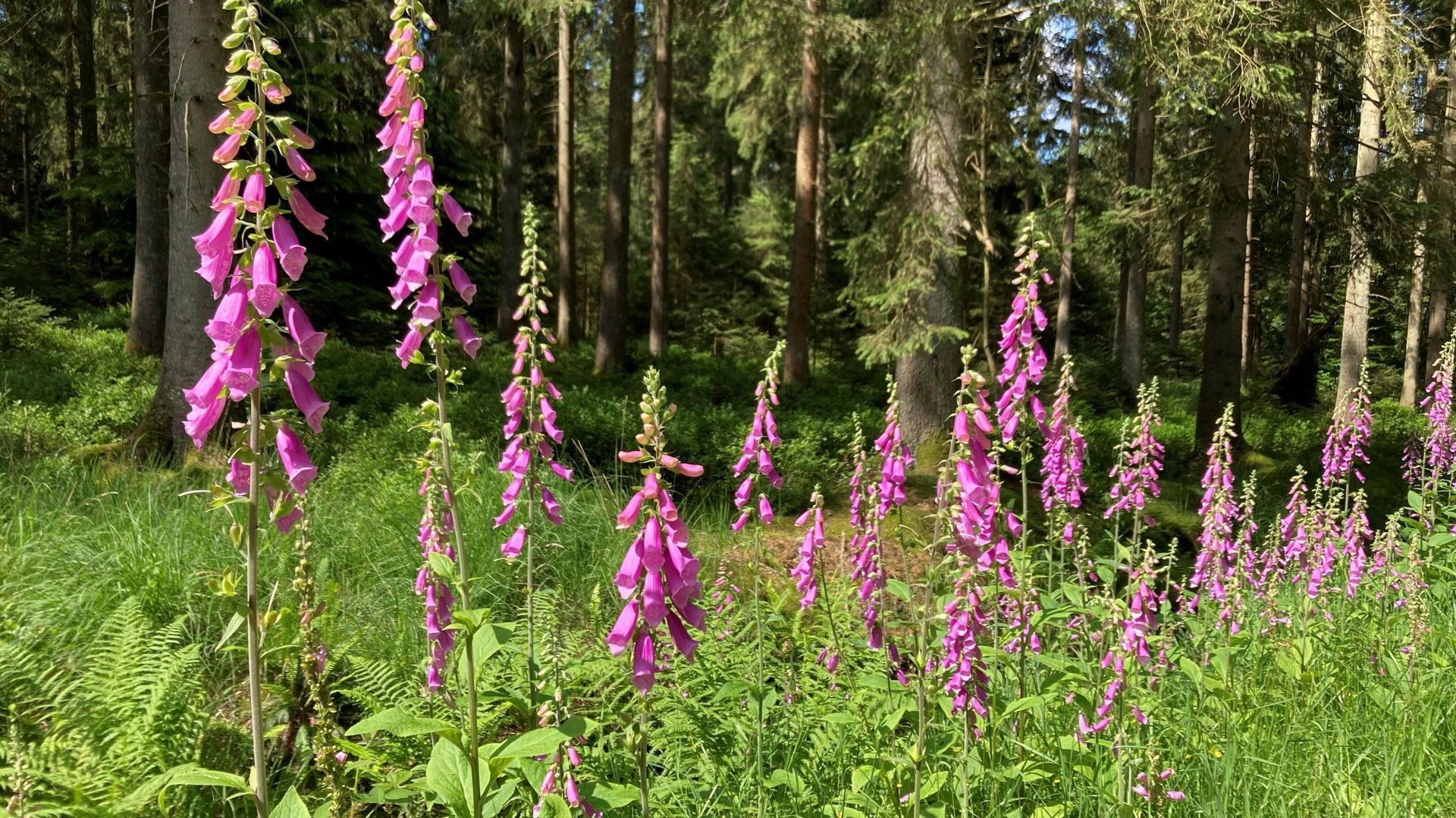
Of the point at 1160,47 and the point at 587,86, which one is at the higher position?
the point at 587,86

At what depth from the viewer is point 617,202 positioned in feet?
48.6

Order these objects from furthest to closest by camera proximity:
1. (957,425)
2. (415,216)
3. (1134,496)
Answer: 1. (1134,496)
2. (957,425)
3. (415,216)

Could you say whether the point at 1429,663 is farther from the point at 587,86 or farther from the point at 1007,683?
the point at 587,86

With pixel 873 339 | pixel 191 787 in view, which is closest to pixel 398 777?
pixel 191 787

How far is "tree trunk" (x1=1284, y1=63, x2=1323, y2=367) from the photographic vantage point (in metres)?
9.67

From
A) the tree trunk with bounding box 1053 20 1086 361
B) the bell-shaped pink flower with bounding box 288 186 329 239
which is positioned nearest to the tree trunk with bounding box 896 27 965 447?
the bell-shaped pink flower with bounding box 288 186 329 239

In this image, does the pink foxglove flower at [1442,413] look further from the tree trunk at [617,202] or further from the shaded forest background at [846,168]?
the tree trunk at [617,202]

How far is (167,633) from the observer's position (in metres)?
3.02

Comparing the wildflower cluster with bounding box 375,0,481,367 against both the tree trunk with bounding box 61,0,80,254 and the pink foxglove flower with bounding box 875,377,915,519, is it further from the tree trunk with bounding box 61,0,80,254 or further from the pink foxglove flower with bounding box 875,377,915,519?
the tree trunk with bounding box 61,0,80,254

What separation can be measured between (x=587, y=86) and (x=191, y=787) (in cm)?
2283

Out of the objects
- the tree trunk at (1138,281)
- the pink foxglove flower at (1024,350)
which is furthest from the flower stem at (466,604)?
the tree trunk at (1138,281)

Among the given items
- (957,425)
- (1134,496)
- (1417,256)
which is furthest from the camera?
(1417,256)

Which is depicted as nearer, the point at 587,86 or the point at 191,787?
the point at 191,787

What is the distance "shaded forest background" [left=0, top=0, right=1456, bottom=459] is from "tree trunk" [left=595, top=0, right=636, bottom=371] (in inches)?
2.6
